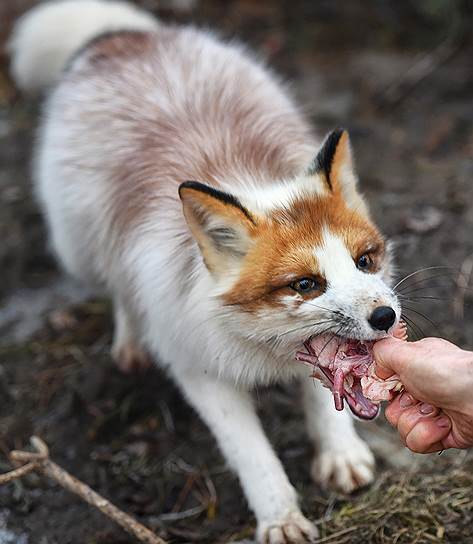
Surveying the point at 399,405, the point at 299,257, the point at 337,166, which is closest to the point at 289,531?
the point at 399,405

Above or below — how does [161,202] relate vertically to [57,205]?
above

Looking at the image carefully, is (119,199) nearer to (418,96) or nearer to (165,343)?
(165,343)

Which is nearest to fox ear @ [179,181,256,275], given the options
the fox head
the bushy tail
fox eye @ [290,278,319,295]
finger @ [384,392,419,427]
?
the fox head

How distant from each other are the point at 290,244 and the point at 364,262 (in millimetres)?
299

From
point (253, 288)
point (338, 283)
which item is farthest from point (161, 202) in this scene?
point (338, 283)

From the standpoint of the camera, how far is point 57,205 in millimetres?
4750

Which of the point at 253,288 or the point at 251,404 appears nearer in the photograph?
the point at 253,288

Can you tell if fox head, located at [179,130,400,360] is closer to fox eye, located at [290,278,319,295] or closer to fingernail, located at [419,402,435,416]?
fox eye, located at [290,278,319,295]

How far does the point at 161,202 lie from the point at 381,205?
2.20m

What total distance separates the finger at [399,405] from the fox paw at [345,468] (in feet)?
3.65

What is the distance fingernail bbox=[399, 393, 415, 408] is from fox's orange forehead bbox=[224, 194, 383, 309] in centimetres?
54

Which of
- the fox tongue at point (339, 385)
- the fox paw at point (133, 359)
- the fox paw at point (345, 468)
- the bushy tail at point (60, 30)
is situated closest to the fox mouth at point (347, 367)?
the fox tongue at point (339, 385)

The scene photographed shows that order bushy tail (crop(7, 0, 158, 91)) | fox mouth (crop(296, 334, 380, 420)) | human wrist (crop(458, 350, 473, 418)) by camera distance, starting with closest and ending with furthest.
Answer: human wrist (crop(458, 350, 473, 418)) < fox mouth (crop(296, 334, 380, 420)) < bushy tail (crop(7, 0, 158, 91))

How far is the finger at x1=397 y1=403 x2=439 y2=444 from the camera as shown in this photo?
277cm
